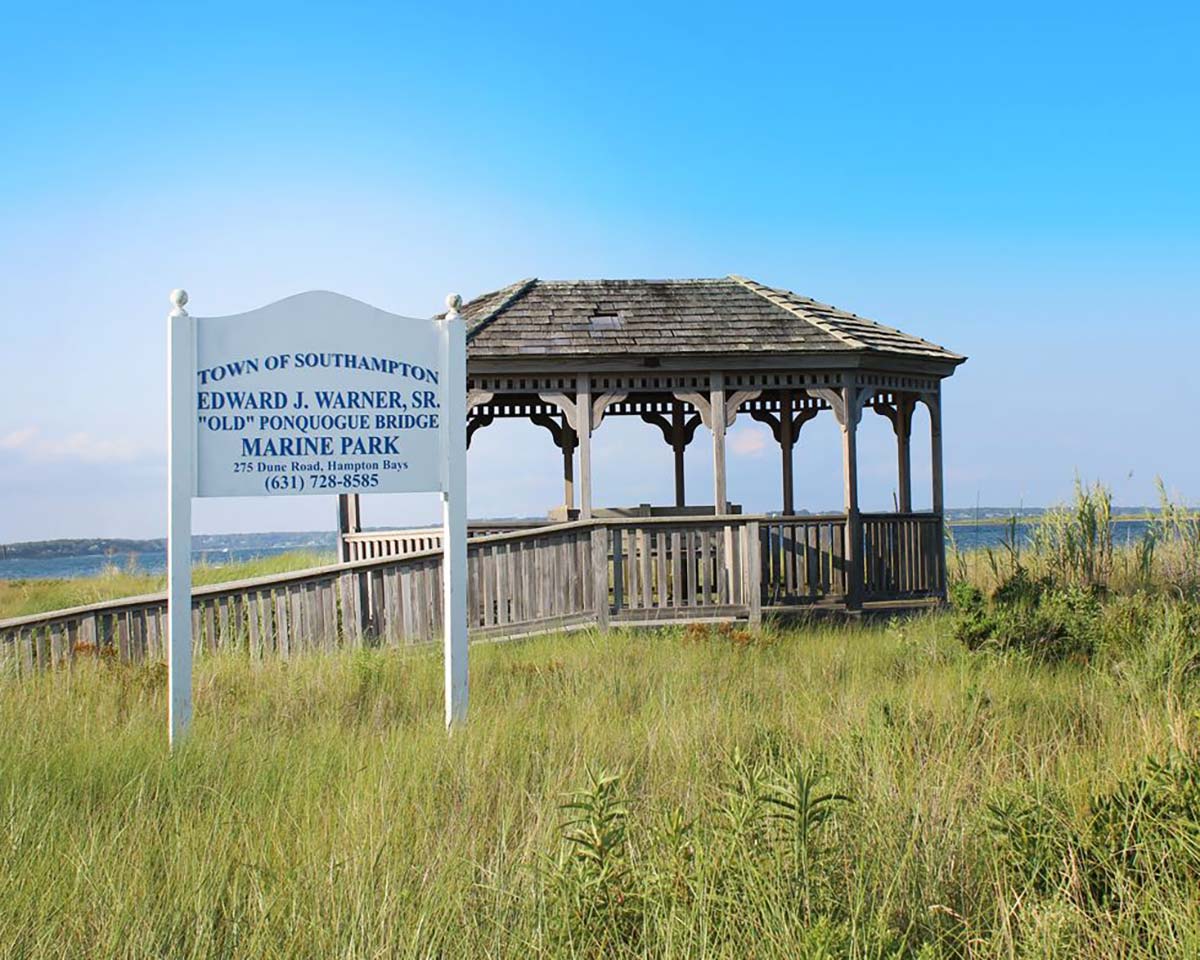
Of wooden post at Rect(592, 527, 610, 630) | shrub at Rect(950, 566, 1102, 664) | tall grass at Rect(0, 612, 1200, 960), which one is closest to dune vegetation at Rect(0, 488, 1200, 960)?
tall grass at Rect(0, 612, 1200, 960)

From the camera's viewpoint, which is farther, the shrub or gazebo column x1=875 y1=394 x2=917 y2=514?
gazebo column x1=875 y1=394 x2=917 y2=514

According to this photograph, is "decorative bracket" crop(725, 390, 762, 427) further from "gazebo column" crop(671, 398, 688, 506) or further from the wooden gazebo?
"gazebo column" crop(671, 398, 688, 506)

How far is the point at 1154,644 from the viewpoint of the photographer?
9375 mm

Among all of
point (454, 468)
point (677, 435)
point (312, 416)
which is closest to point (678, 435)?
point (677, 435)

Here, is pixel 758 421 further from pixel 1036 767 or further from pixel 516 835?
pixel 516 835

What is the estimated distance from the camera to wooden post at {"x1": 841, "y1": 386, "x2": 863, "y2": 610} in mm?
15383

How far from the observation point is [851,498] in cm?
1563

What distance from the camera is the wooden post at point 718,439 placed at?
15.8m

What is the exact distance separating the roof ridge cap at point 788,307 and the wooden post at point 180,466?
9.89 meters

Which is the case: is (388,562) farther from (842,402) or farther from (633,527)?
(842,402)

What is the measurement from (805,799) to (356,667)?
625 centimetres

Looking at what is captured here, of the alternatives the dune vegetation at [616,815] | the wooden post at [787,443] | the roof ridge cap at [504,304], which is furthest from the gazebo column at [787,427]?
the dune vegetation at [616,815]

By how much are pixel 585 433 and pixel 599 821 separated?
1196 centimetres

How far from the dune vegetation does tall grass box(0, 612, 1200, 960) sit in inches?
0.8
